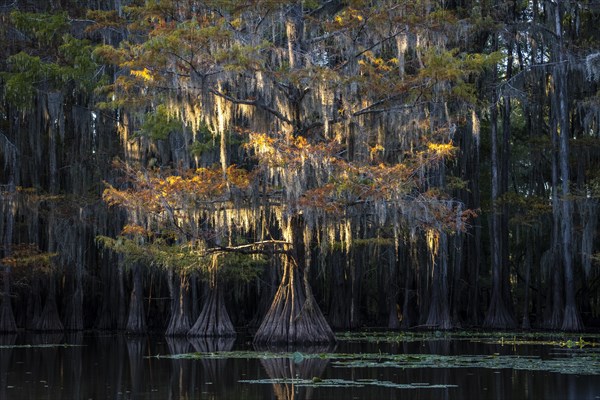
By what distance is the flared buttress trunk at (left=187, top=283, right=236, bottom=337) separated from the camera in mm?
Result: 21000

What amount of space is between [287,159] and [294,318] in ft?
8.70

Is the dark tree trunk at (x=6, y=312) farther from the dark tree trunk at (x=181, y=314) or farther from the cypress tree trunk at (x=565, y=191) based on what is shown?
the cypress tree trunk at (x=565, y=191)

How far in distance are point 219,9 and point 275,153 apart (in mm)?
3072

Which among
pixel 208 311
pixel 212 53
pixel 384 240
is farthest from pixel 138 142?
pixel 212 53

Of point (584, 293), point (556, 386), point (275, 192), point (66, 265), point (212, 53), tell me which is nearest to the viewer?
point (556, 386)

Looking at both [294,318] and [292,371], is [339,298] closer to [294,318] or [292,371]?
[294,318]

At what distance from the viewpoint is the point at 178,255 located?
1970 centimetres

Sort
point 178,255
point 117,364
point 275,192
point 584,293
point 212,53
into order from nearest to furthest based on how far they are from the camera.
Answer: point 117,364 → point 212,53 → point 275,192 → point 178,255 → point 584,293

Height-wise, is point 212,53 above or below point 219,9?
below

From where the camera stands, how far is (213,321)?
69.3 feet

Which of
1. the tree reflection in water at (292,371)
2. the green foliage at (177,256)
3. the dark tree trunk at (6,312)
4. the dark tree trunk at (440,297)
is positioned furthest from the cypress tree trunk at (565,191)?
the dark tree trunk at (6,312)

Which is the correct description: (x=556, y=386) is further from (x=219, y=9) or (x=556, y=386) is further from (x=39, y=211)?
(x=39, y=211)

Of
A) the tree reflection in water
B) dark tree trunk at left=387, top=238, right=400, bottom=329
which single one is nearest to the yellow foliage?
the tree reflection in water

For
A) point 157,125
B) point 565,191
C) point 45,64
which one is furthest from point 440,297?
point 45,64
